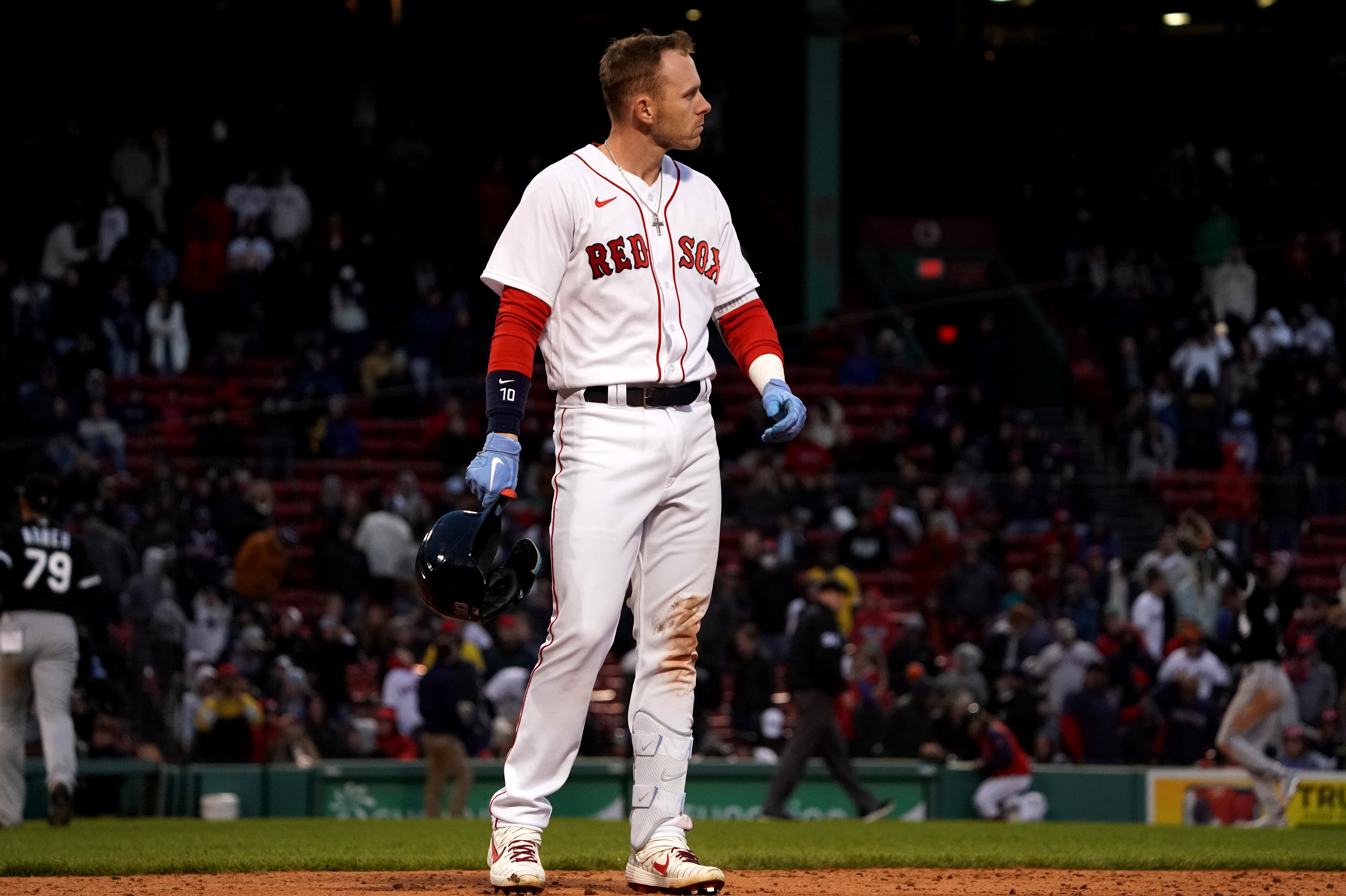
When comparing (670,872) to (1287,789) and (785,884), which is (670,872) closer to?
(785,884)

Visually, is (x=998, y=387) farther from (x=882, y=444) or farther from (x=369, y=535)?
(x=369, y=535)

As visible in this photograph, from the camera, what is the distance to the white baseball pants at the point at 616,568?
18.4 ft

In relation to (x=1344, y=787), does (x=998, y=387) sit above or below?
above

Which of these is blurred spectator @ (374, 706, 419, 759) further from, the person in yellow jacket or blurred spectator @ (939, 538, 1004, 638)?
blurred spectator @ (939, 538, 1004, 638)

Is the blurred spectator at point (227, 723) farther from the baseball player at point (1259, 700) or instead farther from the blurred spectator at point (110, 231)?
the blurred spectator at point (110, 231)

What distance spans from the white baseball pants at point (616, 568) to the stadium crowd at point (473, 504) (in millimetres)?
7773

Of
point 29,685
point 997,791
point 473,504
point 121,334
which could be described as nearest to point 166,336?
point 121,334

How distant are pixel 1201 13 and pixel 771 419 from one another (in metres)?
26.7

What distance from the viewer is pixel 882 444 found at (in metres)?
20.5

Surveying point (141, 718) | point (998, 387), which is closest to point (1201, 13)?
point (998, 387)

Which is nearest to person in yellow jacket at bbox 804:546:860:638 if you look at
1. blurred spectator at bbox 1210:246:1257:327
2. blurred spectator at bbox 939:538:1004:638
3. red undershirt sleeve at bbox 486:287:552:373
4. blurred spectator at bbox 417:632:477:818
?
blurred spectator at bbox 939:538:1004:638

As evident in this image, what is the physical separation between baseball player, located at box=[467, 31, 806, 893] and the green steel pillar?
64.3ft

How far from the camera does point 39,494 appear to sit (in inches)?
427

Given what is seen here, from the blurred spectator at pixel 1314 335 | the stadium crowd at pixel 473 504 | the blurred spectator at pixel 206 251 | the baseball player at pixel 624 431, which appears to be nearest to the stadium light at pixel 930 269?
the stadium crowd at pixel 473 504
